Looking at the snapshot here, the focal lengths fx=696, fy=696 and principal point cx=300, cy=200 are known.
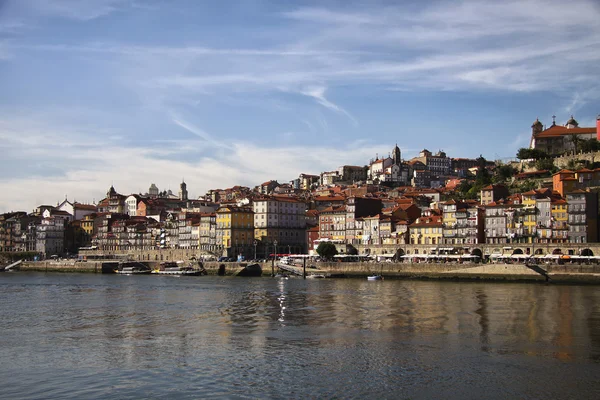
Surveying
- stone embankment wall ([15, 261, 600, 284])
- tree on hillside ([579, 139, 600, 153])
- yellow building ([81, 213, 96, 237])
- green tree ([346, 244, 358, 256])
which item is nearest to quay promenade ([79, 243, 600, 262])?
green tree ([346, 244, 358, 256])

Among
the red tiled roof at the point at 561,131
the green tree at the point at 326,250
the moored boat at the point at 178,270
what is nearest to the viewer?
the green tree at the point at 326,250

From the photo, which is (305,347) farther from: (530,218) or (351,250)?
(351,250)

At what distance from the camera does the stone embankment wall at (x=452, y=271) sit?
56.1 metres

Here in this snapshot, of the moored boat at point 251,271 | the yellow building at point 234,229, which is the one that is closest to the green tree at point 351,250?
the moored boat at point 251,271

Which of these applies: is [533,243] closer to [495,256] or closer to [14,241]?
[495,256]

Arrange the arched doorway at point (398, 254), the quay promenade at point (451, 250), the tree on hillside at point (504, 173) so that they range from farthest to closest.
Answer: the tree on hillside at point (504, 173)
the arched doorway at point (398, 254)
the quay promenade at point (451, 250)

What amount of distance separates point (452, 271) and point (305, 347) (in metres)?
39.2

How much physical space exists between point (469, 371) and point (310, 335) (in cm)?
851

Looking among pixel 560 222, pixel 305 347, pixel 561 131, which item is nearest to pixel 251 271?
pixel 560 222

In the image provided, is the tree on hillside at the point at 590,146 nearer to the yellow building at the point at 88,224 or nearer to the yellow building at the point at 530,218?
the yellow building at the point at 530,218

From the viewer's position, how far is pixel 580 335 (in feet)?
94.0

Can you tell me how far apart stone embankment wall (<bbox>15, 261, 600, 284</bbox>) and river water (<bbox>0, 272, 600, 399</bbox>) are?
1216 centimetres

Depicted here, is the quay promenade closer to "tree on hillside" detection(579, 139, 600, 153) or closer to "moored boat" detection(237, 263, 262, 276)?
"moored boat" detection(237, 263, 262, 276)

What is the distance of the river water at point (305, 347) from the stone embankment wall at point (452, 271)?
12160mm
